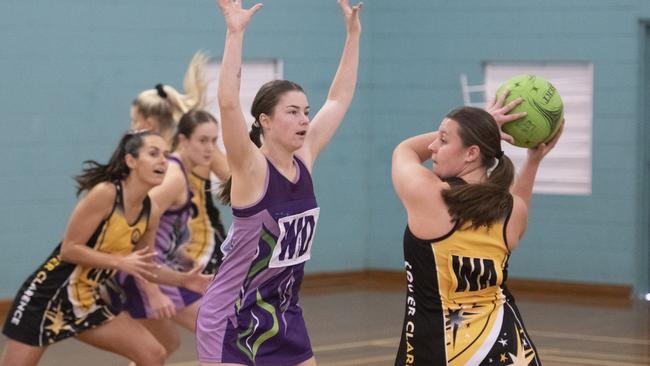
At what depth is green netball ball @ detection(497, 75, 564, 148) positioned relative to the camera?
12.1 feet

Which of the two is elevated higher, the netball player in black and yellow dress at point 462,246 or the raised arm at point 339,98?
the raised arm at point 339,98

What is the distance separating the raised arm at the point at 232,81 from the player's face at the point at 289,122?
0.79 feet

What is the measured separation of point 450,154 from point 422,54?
25.8ft

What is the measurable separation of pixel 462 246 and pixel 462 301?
17 cm

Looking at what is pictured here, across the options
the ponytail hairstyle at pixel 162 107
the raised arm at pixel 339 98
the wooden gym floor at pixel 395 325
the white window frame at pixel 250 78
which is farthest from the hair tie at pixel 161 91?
the white window frame at pixel 250 78

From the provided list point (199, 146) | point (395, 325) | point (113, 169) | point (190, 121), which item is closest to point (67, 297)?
point (113, 169)

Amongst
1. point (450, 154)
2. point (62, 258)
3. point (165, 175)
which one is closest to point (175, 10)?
point (165, 175)

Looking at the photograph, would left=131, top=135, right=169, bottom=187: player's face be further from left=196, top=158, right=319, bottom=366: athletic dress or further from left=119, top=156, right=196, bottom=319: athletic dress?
left=196, top=158, right=319, bottom=366: athletic dress

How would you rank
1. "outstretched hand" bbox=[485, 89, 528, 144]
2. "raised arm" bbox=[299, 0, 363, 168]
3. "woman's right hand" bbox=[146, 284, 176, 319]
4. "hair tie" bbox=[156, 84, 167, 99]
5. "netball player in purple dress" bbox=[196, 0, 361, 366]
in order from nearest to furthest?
"outstretched hand" bbox=[485, 89, 528, 144]
"netball player in purple dress" bbox=[196, 0, 361, 366]
"raised arm" bbox=[299, 0, 363, 168]
"woman's right hand" bbox=[146, 284, 176, 319]
"hair tie" bbox=[156, 84, 167, 99]

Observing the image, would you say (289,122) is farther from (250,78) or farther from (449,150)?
(250,78)

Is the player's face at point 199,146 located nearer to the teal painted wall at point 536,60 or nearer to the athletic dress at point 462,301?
the athletic dress at point 462,301

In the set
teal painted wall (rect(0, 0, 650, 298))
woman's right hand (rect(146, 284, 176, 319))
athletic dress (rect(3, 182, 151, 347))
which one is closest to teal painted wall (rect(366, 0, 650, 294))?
teal painted wall (rect(0, 0, 650, 298))

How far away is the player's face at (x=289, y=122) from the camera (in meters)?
4.13

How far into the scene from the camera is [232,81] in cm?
383
